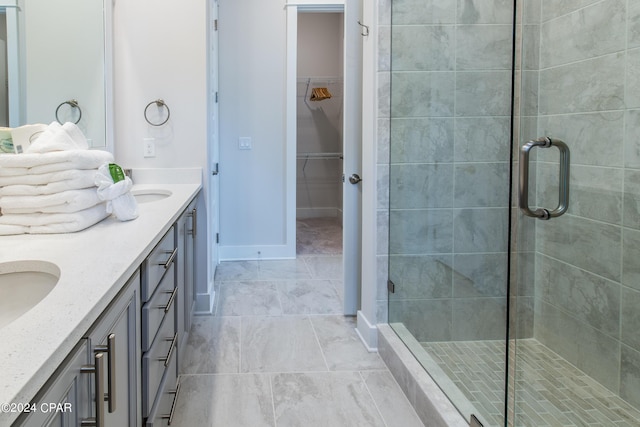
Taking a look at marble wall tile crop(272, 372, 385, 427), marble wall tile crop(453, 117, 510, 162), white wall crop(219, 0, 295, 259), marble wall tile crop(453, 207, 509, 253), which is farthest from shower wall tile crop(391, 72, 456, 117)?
white wall crop(219, 0, 295, 259)

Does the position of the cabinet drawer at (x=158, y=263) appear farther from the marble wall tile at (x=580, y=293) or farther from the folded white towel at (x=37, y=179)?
the marble wall tile at (x=580, y=293)

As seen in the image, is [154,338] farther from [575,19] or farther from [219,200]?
[219,200]

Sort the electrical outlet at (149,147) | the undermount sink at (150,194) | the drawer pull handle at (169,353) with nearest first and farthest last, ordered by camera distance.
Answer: the drawer pull handle at (169,353) → the undermount sink at (150,194) → the electrical outlet at (149,147)

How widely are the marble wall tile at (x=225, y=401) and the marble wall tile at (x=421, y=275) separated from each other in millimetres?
811

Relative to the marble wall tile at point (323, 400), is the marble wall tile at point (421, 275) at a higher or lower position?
higher

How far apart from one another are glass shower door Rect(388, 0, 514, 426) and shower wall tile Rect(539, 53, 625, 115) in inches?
16.2

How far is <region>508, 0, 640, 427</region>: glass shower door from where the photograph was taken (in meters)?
1.87

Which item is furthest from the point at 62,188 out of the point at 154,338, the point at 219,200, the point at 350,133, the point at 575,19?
the point at 219,200

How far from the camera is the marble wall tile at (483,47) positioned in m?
1.95

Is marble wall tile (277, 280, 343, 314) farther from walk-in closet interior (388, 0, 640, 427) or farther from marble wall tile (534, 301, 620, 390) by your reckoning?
marble wall tile (534, 301, 620, 390)

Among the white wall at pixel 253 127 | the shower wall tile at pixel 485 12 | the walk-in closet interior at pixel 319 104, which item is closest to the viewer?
the shower wall tile at pixel 485 12

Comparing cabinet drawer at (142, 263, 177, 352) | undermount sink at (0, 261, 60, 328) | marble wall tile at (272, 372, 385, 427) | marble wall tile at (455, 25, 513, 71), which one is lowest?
marble wall tile at (272, 372, 385, 427)

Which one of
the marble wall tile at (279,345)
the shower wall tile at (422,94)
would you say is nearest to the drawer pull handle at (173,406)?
the marble wall tile at (279,345)

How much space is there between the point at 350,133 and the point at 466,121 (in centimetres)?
95
